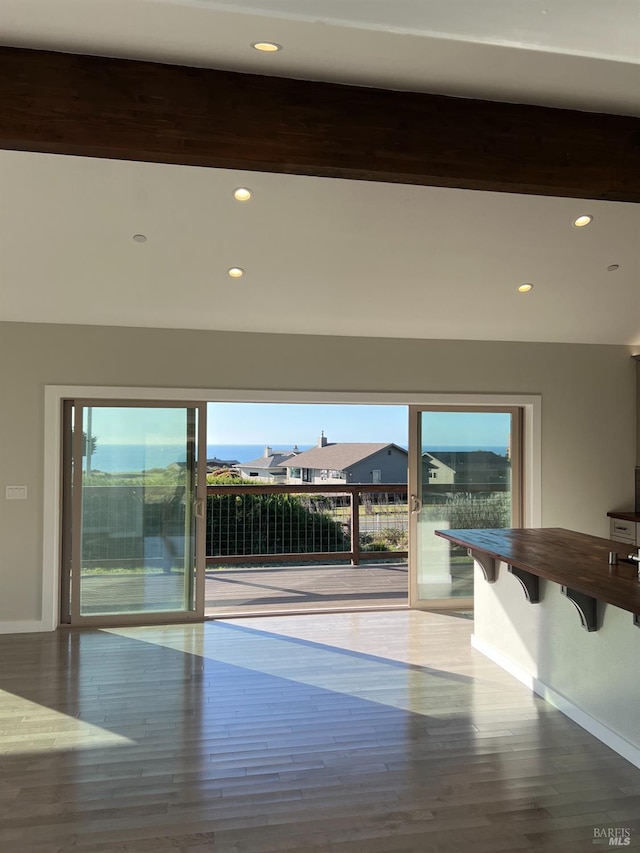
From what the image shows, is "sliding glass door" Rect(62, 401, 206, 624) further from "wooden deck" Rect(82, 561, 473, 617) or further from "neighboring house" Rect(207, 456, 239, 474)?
"neighboring house" Rect(207, 456, 239, 474)

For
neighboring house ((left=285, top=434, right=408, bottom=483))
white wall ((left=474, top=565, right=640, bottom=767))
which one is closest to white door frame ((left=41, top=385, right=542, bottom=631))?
white wall ((left=474, top=565, right=640, bottom=767))

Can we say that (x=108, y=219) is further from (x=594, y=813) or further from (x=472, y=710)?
(x=594, y=813)

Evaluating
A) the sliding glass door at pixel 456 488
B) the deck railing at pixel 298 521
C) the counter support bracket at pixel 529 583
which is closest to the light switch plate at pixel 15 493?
the deck railing at pixel 298 521

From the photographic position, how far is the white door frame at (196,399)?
4863mm

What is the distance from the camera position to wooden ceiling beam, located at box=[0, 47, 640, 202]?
7.93 feet

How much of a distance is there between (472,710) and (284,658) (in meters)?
1.37

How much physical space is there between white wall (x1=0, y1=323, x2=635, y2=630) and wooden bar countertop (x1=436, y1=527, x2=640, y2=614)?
1.66 meters

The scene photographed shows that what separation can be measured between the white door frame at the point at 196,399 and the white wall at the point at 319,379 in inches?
2.0

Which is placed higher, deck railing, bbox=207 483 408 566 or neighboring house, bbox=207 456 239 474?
neighboring house, bbox=207 456 239 474

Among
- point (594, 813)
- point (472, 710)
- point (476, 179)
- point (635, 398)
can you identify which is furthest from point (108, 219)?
point (635, 398)

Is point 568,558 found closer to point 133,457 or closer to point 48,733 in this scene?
point 48,733

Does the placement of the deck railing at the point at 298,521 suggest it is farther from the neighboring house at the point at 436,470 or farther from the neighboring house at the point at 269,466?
the neighboring house at the point at 269,466

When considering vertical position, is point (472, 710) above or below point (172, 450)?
below

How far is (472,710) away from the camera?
134 inches
